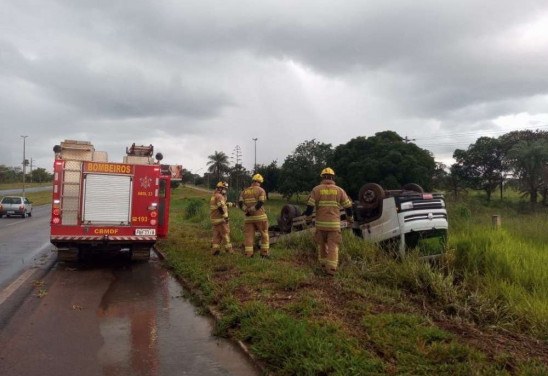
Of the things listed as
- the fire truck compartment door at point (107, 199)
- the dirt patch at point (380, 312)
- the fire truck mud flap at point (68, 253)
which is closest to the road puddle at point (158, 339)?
the dirt patch at point (380, 312)

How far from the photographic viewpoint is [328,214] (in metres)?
8.41

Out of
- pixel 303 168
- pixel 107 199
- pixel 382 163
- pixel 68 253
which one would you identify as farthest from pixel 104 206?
pixel 303 168

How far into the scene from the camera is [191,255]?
10742 mm

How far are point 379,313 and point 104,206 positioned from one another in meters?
6.82

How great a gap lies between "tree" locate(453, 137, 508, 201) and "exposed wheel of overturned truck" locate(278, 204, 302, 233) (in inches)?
1911

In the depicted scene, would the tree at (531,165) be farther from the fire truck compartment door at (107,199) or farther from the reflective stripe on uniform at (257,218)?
the fire truck compartment door at (107,199)

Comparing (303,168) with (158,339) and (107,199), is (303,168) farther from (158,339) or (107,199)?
(158,339)

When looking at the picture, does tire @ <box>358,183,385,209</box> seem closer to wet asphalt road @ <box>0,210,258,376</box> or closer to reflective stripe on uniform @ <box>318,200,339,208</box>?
reflective stripe on uniform @ <box>318,200,339,208</box>

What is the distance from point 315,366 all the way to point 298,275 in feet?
11.5

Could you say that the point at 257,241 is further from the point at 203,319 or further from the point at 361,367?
the point at 361,367

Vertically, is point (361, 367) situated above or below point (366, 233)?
below

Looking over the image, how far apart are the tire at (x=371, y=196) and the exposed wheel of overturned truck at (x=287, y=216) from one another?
8.14ft

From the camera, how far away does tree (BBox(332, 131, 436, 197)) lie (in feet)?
138

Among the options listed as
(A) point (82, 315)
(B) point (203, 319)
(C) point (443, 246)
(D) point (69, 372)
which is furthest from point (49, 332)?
(C) point (443, 246)
